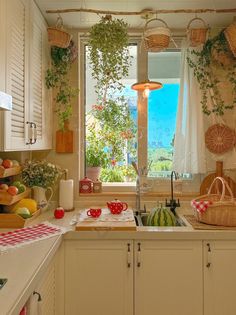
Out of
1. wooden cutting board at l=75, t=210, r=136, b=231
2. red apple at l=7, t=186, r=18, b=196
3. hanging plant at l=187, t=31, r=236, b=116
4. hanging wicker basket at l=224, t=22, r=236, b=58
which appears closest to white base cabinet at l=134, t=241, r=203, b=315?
wooden cutting board at l=75, t=210, r=136, b=231

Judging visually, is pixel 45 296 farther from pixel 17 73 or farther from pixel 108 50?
pixel 108 50

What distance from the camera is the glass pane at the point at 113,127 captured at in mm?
2760

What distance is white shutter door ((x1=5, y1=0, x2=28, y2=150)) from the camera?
1.68 meters

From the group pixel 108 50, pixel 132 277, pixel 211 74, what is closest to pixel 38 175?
pixel 132 277

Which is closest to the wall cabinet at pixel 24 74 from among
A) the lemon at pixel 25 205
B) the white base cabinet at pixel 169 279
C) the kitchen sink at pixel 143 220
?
the lemon at pixel 25 205

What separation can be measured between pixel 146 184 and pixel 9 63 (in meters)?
1.53

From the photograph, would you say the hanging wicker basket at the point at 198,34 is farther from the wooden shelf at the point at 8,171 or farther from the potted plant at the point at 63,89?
the wooden shelf at the point at 8,171

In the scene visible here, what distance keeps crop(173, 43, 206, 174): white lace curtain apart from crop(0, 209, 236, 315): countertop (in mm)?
394

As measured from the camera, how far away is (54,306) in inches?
71.8

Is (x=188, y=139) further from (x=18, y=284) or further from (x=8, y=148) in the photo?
(x=18, y=284)

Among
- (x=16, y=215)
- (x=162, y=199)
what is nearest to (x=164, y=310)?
(x=162, y=199)

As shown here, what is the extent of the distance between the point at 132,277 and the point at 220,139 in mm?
1331

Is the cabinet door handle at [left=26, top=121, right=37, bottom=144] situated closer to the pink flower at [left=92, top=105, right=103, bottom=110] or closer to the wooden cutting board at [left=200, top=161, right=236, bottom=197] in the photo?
the pink flower at [left=92, top=105, right=103, bottom=110]

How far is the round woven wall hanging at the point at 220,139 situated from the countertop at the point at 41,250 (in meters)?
0.58
